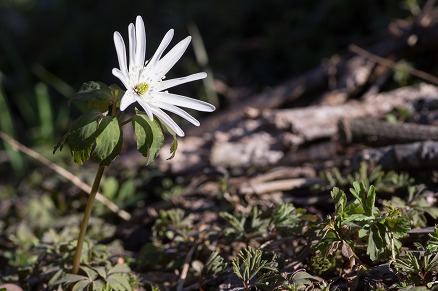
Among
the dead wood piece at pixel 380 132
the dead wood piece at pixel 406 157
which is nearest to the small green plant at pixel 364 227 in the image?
the dead wood piece at pixel 406 157

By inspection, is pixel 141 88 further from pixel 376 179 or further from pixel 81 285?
pixel 376 179

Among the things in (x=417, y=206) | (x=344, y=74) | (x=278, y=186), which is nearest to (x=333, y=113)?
(x=344, y=74)

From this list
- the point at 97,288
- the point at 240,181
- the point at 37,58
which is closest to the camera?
the point at 97,288

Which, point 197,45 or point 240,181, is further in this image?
point 197,45

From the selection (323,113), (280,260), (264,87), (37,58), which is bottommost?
(280,260)

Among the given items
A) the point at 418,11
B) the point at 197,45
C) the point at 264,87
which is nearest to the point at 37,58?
the point at 197,45

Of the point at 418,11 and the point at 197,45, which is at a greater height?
the point at 197,45

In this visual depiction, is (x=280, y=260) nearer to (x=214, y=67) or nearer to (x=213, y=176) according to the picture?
(x=213, y=176)
